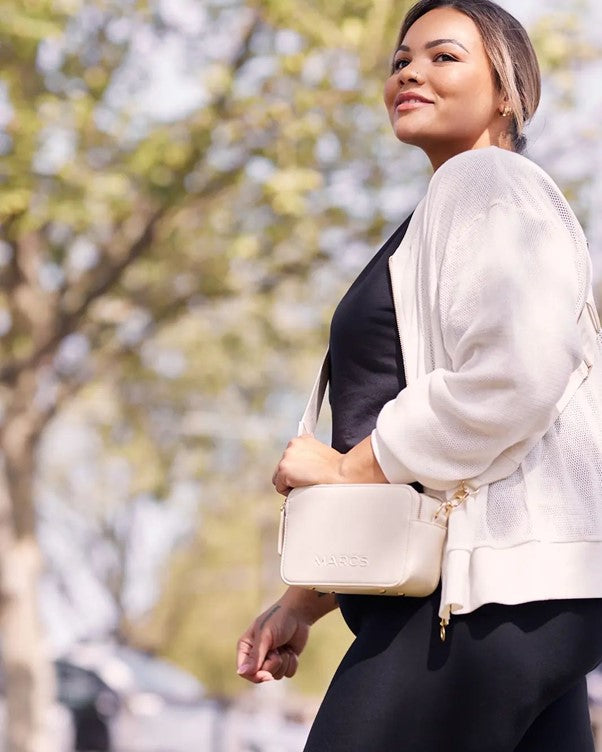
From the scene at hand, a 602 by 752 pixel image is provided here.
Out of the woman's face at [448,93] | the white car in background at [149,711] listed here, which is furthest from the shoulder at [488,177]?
the white car in background at [149,711]

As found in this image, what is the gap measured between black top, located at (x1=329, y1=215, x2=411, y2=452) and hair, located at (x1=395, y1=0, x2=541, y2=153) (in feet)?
1.03

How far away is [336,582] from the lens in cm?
180

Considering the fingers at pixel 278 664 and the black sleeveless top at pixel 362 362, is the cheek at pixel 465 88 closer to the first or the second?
the black sleeveless top at pixel 362 362

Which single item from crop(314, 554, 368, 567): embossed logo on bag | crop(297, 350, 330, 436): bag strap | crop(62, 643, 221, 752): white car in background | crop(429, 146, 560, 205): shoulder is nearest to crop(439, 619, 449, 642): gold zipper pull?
crop(314, 554, 368, 567): embossed logo on bag

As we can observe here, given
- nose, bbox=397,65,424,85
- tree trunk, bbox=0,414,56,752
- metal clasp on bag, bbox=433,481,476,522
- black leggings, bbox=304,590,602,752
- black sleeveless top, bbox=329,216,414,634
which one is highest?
nose, bbox=397,65,424,85

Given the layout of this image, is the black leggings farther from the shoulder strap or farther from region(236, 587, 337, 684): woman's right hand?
region(236, 587, 337, 684): woman's right hand

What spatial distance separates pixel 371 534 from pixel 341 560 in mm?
56

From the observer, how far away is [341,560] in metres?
1.80

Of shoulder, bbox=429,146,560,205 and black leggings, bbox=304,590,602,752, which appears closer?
black leggings, bbox=304,590,602,752

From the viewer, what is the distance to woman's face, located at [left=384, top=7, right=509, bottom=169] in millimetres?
2055

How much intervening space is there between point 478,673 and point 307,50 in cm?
738

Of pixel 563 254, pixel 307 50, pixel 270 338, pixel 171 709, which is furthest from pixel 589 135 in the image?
pixel 171 709

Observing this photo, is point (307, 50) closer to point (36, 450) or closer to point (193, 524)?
point (36, 450)

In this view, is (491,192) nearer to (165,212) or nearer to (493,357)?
(493,357)
